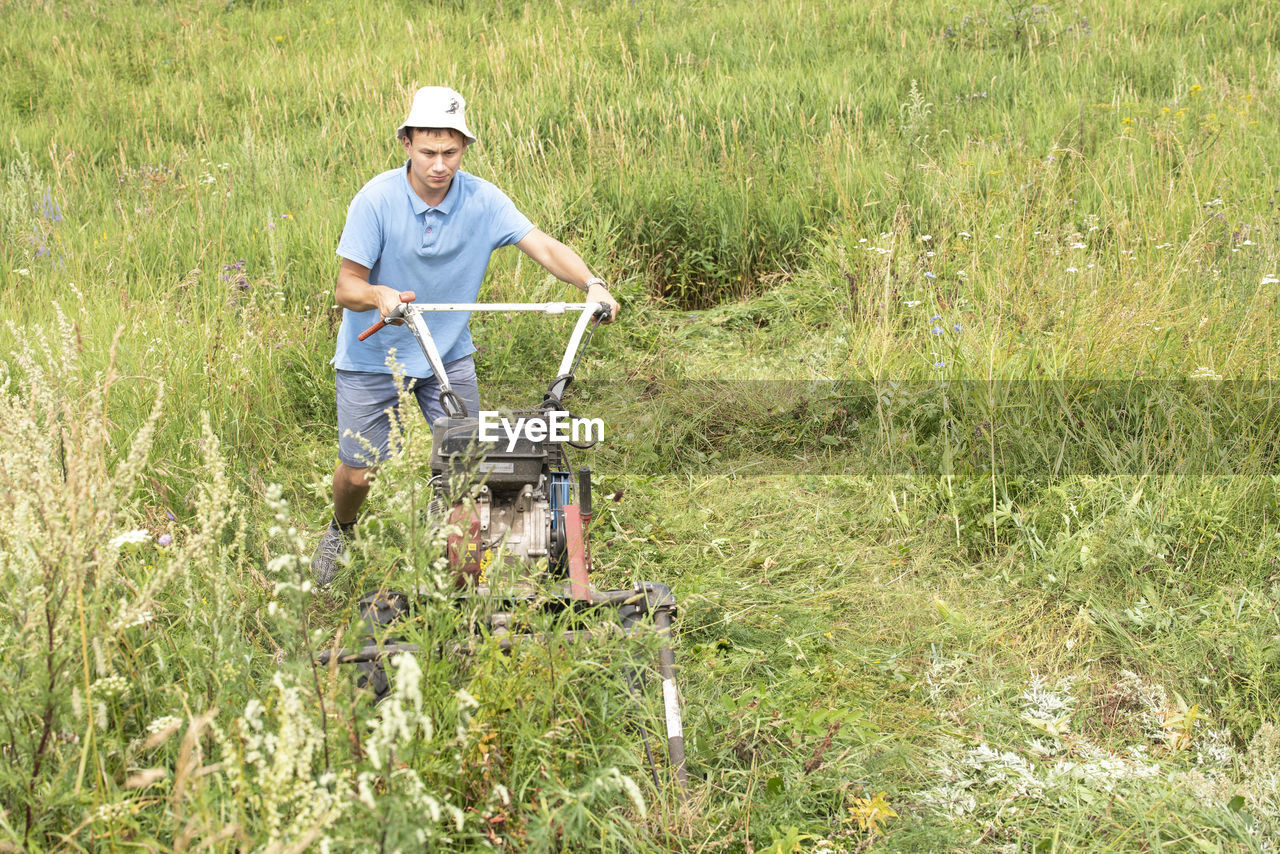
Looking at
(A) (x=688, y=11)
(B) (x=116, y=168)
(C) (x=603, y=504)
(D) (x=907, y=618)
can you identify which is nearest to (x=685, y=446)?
(C) (x=603, y=504)

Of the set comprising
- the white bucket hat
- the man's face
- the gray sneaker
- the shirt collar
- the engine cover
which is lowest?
the gray sneaker

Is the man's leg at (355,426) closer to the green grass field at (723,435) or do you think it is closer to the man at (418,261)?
the man at (418,261)

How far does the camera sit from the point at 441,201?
11.4ft

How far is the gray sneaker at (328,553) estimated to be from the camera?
365 cm

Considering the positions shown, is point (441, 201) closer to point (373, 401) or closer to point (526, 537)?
point (373, 401)

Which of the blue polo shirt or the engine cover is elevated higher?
the blue polo shirt

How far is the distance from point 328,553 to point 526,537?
4.07ft

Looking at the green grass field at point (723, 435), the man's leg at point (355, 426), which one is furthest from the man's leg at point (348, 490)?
the green grass field at point (723, 435)

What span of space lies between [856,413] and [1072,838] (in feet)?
8.10

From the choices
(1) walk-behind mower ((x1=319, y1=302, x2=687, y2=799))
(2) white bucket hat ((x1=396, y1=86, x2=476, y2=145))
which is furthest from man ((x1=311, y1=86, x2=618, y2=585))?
(1) walk-behind mower ((x1=319, y1=302, x2=687, y2=799))

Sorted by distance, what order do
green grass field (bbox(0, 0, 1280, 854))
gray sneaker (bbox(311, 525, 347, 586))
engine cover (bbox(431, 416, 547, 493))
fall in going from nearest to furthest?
green grass field (bbox(0, 0, 1280, 854))
engine cover (bbox(431, 416, 547, 493))
gray sneaker (bbox(311, 525, 347, 586))

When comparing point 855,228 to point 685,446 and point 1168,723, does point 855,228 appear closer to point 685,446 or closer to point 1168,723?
point 685,446

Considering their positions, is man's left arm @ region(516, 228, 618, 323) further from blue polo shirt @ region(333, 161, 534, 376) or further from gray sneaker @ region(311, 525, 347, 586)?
gray sneaker @ region(311, 525, 347, 586)

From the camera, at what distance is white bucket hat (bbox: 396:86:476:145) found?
10.6 ft
